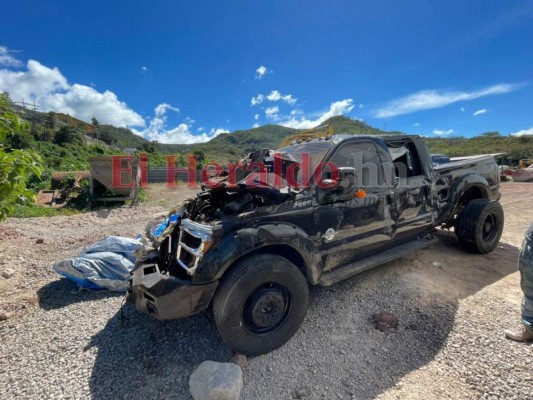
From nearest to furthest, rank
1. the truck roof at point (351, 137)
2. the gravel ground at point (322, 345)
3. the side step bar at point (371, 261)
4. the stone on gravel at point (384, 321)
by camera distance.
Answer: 1. the gravel ground at point (322, 345)
2. the stone on gravel at point (384, 321)
3. the side step bar at point (371, 261)
4. the truck roof at point (351, 137)

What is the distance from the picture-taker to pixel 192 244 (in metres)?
2.52

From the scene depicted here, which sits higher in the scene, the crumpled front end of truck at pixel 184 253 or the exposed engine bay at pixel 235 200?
the exposed engine bay at pixel 235 200

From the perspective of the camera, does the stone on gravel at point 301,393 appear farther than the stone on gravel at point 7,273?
No

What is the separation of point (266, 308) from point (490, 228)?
13.8 feet

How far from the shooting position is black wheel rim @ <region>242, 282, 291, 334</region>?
2.37 meters

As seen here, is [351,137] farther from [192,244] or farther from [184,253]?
[184,253]

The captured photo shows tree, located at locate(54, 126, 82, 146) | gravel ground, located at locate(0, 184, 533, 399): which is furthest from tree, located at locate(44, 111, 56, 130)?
gravel ground, located at locate(0, 184, 533, 399)

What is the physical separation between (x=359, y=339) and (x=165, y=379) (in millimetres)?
1744

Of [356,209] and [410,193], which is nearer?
[356,209]

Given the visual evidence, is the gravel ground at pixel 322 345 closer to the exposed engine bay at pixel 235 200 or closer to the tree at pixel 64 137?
the exposed engine bay at pixel 235 200

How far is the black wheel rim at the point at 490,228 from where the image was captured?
4.40 m

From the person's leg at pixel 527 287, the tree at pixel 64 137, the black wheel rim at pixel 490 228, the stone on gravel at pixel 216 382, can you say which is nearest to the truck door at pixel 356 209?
the person's leg at pixel 527 287

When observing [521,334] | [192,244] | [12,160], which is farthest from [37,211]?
[521,334]

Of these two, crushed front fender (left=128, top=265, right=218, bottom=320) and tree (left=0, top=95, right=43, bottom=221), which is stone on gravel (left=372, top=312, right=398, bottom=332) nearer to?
crushed front fender (left=128, top=265, right=218, bottom=320)
